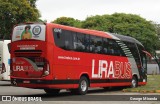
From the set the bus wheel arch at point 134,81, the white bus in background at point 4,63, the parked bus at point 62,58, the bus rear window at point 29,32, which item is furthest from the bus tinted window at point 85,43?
the white bus in background at point 4,63

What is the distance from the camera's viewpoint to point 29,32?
18781mm

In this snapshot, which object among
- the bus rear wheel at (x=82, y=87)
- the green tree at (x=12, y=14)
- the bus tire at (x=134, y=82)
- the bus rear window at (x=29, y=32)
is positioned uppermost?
the green tree at (x=12, y=14)

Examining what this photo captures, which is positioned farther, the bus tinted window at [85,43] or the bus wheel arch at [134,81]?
the bus wheel arch at [134,81]

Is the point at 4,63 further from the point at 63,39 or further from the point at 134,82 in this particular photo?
the point at 63,39

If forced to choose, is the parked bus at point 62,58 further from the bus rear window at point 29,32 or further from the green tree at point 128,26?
the green tree at point 128,26

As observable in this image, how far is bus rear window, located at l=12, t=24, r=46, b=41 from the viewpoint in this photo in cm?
1847

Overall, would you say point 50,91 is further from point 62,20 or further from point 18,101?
point 62,20

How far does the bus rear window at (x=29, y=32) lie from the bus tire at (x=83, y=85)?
11.7 feet

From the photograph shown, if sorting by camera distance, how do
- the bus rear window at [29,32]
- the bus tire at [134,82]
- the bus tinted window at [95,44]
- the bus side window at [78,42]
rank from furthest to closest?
1. the bus tire at [134,82]
2. the bus tinted window at [95,44]
3. the bus side window at [78,42]
4. the bus rear window at [29,32]

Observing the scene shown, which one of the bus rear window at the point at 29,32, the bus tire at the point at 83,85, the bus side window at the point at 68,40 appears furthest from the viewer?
the bus tire at the point at 83,85

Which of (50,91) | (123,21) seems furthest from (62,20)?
(50,91)

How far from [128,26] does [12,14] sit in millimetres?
20034

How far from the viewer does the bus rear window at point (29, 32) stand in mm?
18469

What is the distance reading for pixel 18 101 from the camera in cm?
1606
